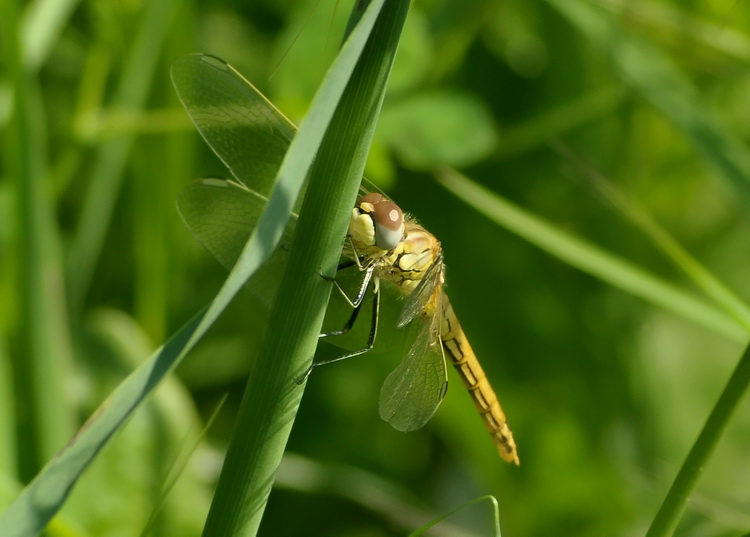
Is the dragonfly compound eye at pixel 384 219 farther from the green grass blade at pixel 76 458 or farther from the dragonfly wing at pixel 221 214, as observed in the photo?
the green grass blade at pixel 76 458

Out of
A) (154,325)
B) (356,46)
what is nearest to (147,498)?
(154,325)

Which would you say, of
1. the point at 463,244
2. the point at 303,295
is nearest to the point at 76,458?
Result: the point at 303,295

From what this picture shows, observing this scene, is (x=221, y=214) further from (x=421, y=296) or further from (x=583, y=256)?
(x=583, y=256)

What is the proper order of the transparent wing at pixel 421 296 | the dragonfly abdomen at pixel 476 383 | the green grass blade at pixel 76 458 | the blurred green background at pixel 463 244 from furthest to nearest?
the blurred green background at pixel 463 244
the dragonfly abdomen at pixel 476 383
the transparent wing at pixel 421 296
the green grass blade at pixel 76 458

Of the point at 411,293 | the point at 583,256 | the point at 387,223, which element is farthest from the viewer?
the point at 583,256

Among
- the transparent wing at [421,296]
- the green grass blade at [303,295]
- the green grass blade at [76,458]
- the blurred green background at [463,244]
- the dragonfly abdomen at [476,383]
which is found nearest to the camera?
the green grass blade at [76,458]

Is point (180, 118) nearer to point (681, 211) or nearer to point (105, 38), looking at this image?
point (105, 38)

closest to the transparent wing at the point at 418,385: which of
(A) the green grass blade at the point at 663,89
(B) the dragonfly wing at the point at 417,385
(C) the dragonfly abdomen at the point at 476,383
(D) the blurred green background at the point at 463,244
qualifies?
(B) the dragonfly wing at the point at 417,385
